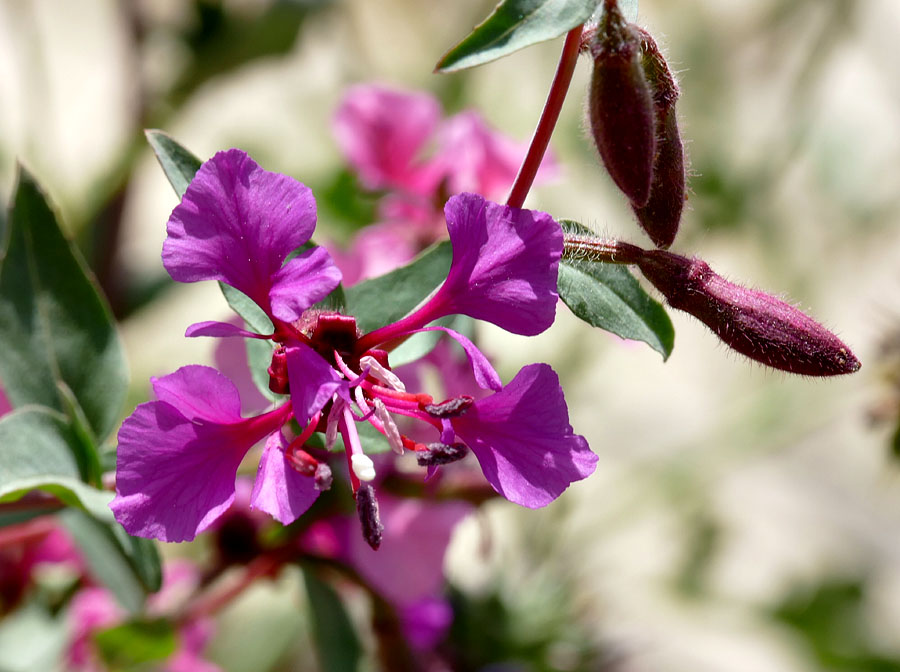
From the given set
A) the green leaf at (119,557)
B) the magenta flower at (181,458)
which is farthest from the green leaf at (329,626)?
the magenta flower at (181,458)

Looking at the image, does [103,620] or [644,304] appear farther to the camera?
[103,620]

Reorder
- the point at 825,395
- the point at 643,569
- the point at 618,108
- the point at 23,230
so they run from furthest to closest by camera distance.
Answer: the point at 643,569
the point at 825,395
the point at 23,230
the point at 618,108

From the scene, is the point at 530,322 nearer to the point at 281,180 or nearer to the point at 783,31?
the point at 281,180

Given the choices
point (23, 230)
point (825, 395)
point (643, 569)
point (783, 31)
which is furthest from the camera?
point (643, 569)

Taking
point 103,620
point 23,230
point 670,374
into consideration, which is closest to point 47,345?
point 23,230

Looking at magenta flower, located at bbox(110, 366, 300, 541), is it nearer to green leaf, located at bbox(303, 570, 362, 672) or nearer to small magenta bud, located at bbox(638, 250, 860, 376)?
small magenta bud, located at bbox(638, 250, 860, 376)

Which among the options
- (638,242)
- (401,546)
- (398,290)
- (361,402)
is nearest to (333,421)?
(361,402)

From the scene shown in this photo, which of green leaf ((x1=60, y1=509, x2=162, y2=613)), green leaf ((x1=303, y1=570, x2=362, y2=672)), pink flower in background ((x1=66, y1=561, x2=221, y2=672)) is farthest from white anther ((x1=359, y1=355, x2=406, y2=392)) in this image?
pink flower in background ((x1=66, y1=561, x2=221, y2=672))
